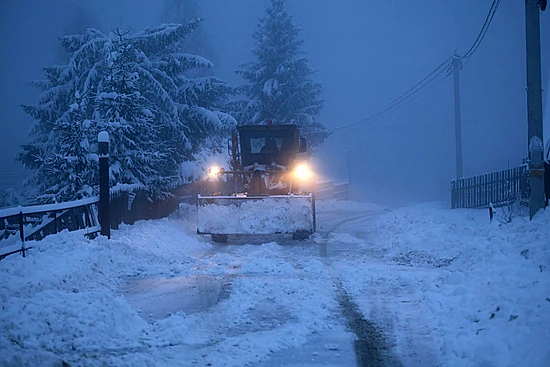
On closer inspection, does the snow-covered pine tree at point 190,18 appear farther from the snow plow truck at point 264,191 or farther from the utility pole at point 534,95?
the utility pole at point 534,95

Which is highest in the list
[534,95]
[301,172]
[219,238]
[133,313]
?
[534,95]

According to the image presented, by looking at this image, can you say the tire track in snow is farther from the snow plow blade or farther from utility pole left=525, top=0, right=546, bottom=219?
the snow plow blade

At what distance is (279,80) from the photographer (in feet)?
110

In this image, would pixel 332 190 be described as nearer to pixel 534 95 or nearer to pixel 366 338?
pixel 534 95

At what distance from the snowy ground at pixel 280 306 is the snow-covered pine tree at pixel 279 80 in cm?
2251

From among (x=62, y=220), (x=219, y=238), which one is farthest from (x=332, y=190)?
(x=62, y=220)

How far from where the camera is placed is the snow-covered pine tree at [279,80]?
109ft

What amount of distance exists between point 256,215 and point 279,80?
67.2 ft

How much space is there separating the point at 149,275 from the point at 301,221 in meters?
5.50

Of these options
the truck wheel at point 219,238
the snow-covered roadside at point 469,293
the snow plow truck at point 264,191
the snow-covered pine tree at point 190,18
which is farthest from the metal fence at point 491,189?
the snow-covered pine tree at point 190,18

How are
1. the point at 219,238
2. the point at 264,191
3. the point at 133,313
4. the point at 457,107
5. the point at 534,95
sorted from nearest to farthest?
the point at 133,313
the point at 534,95
the point at 219,238
the point at 264,191
the point at 457,107

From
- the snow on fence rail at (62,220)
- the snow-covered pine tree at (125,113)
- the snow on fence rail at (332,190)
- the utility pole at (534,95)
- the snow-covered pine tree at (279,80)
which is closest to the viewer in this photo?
the snow on fence rail at (62,220)

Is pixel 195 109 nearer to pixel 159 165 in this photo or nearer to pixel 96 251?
pixel 159 165

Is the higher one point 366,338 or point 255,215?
point 255,215
